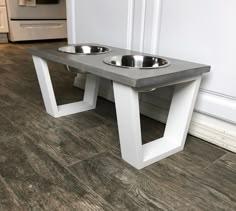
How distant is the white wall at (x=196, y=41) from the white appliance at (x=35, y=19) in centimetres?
196

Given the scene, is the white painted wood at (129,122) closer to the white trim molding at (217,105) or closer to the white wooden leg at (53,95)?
the white trim molding at (217,105)

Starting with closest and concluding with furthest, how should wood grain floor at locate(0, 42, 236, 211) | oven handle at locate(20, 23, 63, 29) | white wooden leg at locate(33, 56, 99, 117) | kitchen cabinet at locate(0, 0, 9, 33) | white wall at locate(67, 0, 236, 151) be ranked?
1. wood grain floor at locate(0, 42, 236, 211)
2. white wall at locate(67, 0, 236, 151)
3. white wooden leg at locate(33, 56, 99, 117)
4. kitchen cabinet at locate(0, 0, 9, 33)
5. oven handle at locate(20, 23, 63, 29)

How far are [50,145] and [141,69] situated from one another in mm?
431

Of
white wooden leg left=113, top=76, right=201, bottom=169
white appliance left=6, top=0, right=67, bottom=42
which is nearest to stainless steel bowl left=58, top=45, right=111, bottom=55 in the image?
white wooden leg left=113, top=76, right=201, bottom=169

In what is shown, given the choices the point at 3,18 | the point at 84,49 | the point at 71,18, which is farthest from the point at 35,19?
the point at 84,49

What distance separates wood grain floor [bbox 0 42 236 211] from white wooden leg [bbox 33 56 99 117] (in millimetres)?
41

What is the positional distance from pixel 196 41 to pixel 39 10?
8.13ft

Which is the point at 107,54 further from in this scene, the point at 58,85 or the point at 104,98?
the point at 58,85

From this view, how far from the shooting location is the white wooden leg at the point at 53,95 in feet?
3.68

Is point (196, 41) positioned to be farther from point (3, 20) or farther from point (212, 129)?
point (3, 20)

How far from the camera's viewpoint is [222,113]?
3.14ft

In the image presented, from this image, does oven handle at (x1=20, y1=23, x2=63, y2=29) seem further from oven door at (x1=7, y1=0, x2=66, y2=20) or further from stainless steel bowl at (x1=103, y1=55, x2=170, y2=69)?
stainless steel bowl at (x1=103, y1=55, x2=170, y2=69)

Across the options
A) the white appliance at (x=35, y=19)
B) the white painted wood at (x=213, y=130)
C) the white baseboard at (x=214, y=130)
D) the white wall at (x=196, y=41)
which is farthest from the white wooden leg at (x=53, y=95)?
the white appliance at (x=35, y=19)

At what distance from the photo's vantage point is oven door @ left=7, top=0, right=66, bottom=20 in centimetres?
287
